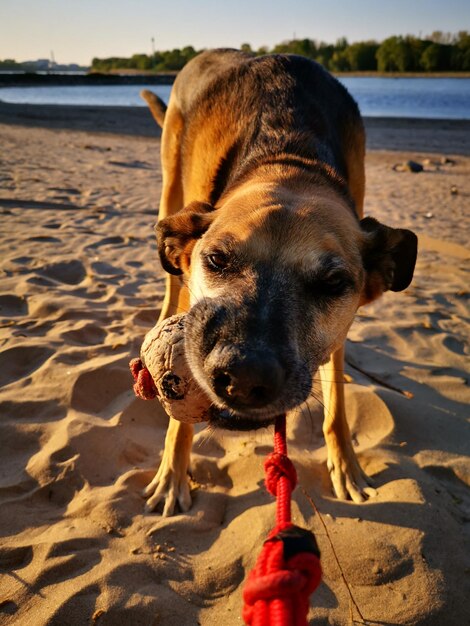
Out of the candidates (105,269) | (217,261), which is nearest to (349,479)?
(217,261)

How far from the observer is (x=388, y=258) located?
2.75m

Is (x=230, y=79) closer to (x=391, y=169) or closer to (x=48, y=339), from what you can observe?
(x=48, y=339)

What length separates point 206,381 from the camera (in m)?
1.94

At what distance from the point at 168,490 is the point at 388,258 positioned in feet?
5.88

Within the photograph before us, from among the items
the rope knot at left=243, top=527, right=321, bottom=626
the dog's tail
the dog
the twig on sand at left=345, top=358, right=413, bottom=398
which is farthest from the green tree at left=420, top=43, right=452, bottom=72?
the rope knot at left=243, top=527, right=321, bottom=626

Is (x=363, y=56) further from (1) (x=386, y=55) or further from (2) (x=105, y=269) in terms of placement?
(2) (x=105, y=269)

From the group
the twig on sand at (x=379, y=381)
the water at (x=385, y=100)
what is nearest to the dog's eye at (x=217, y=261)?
the twig on sand at (x=379, y=381)

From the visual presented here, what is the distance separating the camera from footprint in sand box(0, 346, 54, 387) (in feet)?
11.3

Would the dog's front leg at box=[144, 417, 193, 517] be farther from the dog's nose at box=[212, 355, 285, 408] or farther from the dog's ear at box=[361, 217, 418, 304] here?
the dog's ear at box=[361, 217, 418, 304]

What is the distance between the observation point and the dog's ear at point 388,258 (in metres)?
2.72

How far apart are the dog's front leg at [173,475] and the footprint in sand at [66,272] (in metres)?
2.86

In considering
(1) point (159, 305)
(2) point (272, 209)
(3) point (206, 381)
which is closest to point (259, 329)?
(3) point (206, 381)

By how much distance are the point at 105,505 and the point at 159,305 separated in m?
2.50

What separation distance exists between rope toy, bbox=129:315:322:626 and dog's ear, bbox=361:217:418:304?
114 centimetres
